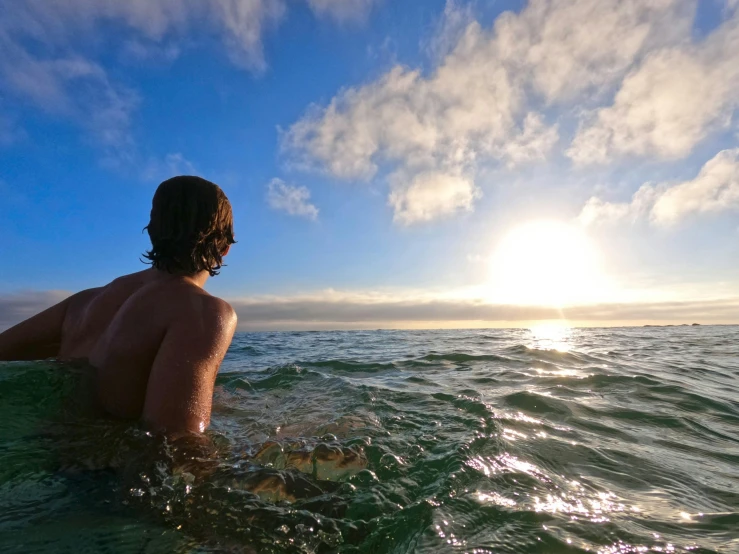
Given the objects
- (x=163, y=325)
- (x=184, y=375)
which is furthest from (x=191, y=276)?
(x=184, y=375)

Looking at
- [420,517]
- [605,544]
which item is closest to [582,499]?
[605,544]

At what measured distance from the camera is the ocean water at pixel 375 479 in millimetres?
1915

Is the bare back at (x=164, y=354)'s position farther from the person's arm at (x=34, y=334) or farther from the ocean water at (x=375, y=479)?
the person's arm at (x=34, y=334)

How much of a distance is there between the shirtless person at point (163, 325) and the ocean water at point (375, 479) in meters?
0.23

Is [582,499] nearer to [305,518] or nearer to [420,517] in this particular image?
[420,517]

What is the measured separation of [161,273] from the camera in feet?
Answer: 9.41

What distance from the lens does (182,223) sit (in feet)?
9.27

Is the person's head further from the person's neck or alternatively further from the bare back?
the bare back

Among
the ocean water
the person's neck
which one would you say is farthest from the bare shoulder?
the ocean water

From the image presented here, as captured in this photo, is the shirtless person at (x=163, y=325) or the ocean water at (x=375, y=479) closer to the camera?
the ocean water at (x=375, y=479)

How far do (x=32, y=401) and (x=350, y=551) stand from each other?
276 centimetres

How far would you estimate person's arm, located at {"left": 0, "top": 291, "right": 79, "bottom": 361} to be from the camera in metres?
3.20

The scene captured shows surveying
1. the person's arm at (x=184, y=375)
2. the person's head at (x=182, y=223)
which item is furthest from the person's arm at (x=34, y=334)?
the person's arm at (x=184, y=375)

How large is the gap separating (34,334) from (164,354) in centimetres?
179
